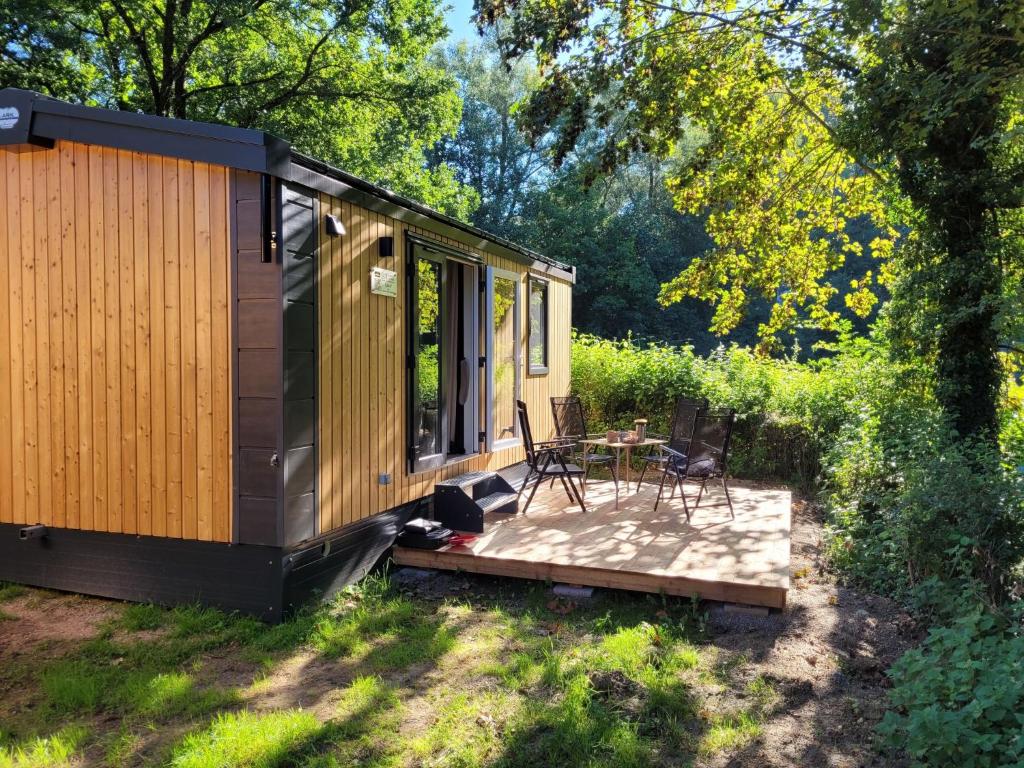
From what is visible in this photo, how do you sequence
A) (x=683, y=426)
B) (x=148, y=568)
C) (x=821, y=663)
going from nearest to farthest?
(x=821, y=663) < (x=148, y=568) < (x=683, y=426)

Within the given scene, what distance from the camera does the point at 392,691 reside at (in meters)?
3.30

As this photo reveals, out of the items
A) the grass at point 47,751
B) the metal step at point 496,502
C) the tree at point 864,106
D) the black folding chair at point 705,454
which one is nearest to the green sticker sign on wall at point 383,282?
the metal step at point 496,502

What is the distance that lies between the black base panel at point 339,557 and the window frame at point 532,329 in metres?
2.96

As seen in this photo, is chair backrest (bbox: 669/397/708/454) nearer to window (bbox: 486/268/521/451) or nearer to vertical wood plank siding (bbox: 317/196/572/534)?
window (bbox: 486/268/521/451)

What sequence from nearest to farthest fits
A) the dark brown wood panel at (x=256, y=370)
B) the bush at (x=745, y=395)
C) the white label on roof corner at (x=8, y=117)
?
the dark brown wood panel at (x=256, y=370) < the white label on roof corner at (x=8, y=117) < the bush at (x=745, y=395)

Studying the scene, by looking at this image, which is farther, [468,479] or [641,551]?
[468,479]

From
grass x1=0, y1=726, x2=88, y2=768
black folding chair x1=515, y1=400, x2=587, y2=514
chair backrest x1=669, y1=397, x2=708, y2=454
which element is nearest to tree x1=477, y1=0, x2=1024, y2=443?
chair backrest x1=669, y1=397, x2=708, y2=454

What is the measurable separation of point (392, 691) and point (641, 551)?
2273mm

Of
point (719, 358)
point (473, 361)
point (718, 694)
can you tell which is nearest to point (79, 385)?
point (473, 361)

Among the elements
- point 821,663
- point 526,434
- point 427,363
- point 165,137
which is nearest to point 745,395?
point 526,434

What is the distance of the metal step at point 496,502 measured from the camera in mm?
5748

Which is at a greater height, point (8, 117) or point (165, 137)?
point (8, 117)

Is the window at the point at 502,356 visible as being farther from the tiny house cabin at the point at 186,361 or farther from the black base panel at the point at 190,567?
the black base panel at the point at 190,567

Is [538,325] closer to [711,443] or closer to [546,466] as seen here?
[546,466]
